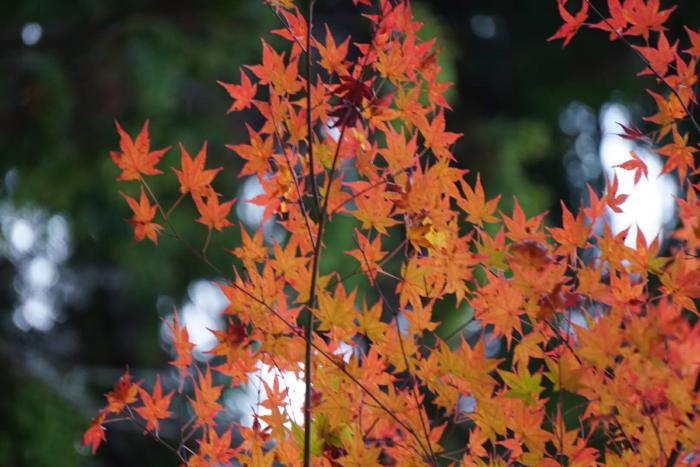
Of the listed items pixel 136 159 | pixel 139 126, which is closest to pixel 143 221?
pixel 136 159

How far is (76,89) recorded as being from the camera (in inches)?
137

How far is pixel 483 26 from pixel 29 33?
103 inches

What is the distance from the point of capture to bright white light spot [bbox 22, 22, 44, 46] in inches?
129

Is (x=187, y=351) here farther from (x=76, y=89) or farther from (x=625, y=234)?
(x=76, y=89)

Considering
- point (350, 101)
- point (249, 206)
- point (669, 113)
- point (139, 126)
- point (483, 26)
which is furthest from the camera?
point (483, 26)

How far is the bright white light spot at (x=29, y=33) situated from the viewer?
3287 mm

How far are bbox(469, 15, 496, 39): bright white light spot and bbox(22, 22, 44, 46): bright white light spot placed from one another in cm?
248

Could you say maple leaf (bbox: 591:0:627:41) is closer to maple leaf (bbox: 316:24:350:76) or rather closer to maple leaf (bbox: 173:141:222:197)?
maple leaf (bbox: 316:24:350:76)

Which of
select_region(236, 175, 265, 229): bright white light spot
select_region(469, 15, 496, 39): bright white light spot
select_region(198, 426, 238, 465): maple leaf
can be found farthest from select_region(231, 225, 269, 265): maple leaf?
select_region(469, 15, 496, 39): bright white light spot

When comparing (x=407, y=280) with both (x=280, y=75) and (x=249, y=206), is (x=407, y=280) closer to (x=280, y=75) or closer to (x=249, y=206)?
(x=280, y=75)

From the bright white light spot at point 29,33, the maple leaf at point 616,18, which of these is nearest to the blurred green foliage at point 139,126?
the bright white light spot at point 29,33

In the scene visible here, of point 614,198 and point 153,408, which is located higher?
point 614,198

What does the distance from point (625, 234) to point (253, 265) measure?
0.41 metres

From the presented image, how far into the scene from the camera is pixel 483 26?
4.91m
